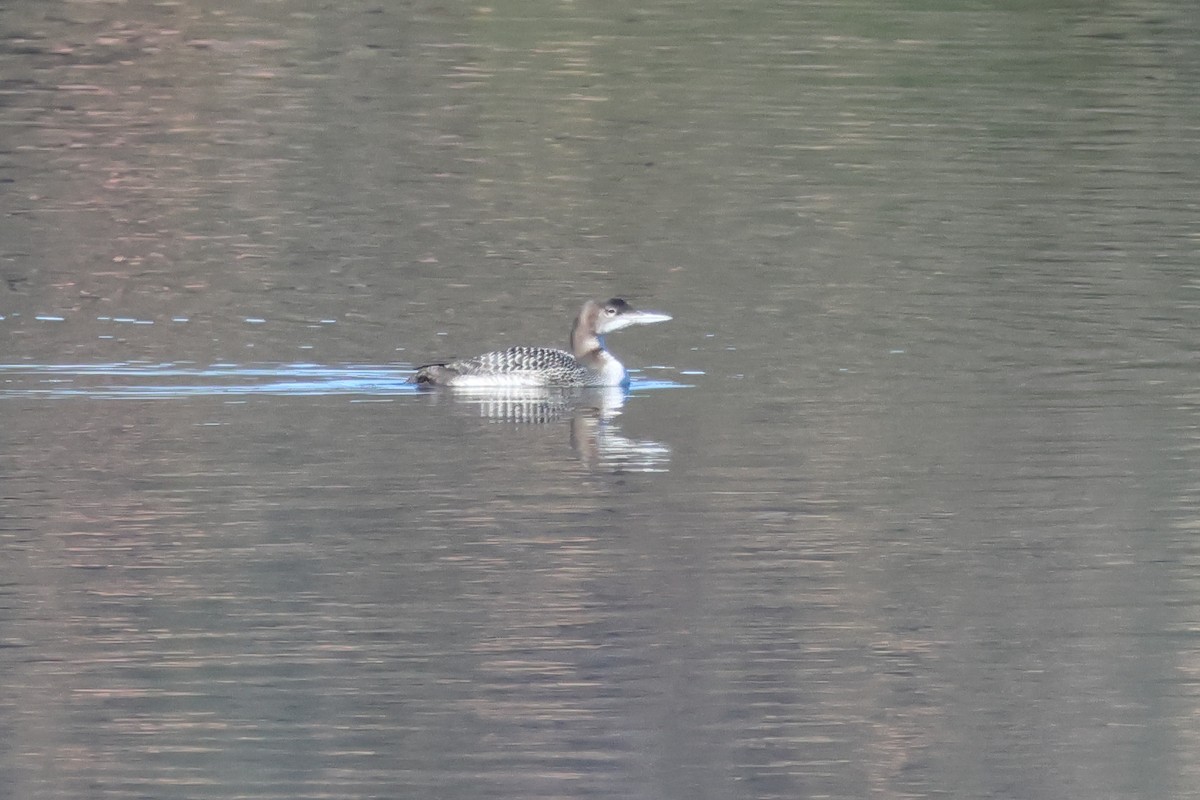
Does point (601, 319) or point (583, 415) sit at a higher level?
point (601, 319)

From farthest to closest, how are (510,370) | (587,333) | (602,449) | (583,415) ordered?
(587,333)
(510,370)
(583,415)
(602,449)

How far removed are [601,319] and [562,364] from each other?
688 mm

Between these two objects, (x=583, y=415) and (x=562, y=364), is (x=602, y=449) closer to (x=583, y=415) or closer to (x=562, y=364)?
(x=583, y=415)

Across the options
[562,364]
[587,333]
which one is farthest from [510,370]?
[587,333]

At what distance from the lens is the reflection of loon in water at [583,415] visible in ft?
43.9

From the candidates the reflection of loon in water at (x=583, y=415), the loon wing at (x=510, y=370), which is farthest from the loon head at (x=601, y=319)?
the reflection of loon in water at (x=583, y=415)

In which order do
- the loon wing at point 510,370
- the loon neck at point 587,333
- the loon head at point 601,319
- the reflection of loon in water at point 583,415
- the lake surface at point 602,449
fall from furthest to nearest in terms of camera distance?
the loon head at point 601,319 → the loon neck at point 587,333 → the loon wing at point 510,370 → the reflection of loon in water at point 583,415 → the lake surface at point 602,449

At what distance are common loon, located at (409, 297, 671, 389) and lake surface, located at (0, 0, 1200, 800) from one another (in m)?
0.19

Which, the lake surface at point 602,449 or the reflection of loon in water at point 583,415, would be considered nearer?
the lake surface at point 602,449

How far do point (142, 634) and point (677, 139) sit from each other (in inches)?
658

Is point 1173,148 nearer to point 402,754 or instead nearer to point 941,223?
point 941,223

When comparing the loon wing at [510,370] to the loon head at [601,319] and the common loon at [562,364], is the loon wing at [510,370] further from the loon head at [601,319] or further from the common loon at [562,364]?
the loon head at [601,319]

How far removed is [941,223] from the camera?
21.2 m

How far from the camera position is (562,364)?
51.9 ft
